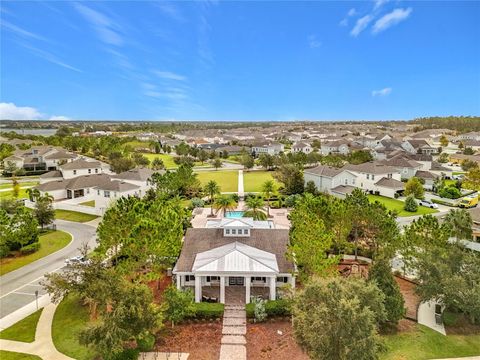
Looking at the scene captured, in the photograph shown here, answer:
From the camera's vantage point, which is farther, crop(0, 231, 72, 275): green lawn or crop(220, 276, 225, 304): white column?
crop(0, 231, 72, 275): green lawn

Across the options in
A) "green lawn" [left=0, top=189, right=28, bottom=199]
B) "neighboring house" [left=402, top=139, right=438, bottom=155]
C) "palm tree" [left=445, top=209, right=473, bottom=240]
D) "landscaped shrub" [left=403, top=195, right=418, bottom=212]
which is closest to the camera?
"palm tree" [left=445, top=209, right=473, bottom=240]

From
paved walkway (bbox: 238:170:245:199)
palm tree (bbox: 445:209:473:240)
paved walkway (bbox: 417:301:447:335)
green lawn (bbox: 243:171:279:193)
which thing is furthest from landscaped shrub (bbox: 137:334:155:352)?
green lawn (bbox: 243:171:279:193)

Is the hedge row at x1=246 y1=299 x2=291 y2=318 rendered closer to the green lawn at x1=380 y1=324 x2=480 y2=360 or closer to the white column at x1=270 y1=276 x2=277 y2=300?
the white column at x1=270 y1=276 x2=277 y2=300

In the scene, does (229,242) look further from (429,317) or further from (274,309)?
(429,317)

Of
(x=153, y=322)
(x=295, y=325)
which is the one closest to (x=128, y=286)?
(x=153, y=322)

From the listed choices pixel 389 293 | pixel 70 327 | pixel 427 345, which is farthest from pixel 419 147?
pixel 70 327

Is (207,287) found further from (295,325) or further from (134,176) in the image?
(134,176)

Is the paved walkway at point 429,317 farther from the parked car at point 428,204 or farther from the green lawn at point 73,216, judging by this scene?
the green lawn at point 73,216

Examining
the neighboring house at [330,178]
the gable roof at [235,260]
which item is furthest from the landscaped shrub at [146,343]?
the neighboring house at [330,178]
